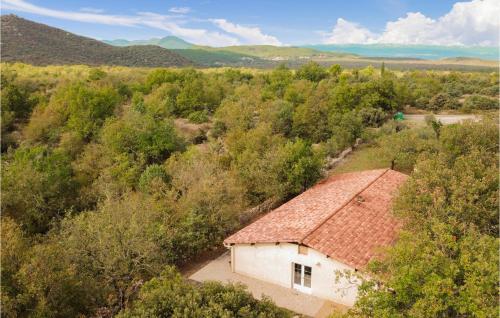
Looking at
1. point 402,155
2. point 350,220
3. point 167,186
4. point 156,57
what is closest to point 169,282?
point 350,220

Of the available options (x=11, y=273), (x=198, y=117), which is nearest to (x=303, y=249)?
(x=11, y=273)

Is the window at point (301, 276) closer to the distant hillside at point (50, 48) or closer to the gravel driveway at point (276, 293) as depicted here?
the gravel driveway at point (276, 293)

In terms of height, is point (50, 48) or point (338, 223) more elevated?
point (50, 48)

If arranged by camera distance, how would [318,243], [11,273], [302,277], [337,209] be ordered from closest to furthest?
[11,273] < [318,243] < [302,277] < [337,209]

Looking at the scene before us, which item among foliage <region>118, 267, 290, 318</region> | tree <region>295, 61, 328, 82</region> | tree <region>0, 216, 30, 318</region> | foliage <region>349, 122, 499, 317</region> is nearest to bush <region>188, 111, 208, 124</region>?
tree <region>295, 61, 328, 82</region>

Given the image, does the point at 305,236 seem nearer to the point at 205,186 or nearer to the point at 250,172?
the point at 205,186

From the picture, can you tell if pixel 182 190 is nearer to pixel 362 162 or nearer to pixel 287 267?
pixel 287 267

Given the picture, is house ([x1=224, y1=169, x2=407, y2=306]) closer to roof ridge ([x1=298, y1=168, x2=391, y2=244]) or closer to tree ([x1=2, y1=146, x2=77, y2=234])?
roof ridge ([x1=298, y1=168, x2=391, y2=244])
